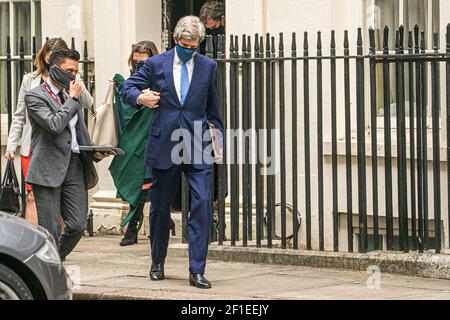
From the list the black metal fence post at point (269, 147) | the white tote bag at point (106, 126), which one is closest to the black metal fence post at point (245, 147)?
the black metal fence post at point (269, 147)

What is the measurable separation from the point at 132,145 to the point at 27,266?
5315 millimetres

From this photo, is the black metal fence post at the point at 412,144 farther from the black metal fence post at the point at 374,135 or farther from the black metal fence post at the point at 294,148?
the black metal fence post at the point at 294,148

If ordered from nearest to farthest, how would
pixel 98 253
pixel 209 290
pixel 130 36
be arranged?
pixel 209 290 → pixel 98 253 → pixel 130 36

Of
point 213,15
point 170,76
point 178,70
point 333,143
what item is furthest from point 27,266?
point 213,15

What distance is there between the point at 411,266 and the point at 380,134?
1.83 m

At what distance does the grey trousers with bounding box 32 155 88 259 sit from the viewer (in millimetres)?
10781

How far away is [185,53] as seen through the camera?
10.7m

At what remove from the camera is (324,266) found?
11781 mm

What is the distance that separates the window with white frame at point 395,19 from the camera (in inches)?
494

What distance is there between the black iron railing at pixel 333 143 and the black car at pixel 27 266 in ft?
12.5

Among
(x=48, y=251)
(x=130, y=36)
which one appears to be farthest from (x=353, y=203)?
(x=48, y=251)

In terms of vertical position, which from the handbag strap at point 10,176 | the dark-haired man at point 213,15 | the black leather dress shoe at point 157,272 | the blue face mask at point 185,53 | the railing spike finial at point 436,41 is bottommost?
the black leather dress shoe at point 157,272

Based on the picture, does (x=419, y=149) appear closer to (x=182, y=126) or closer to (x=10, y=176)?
(x=182, y=126)

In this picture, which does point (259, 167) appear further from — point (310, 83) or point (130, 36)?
point (130, 36)
